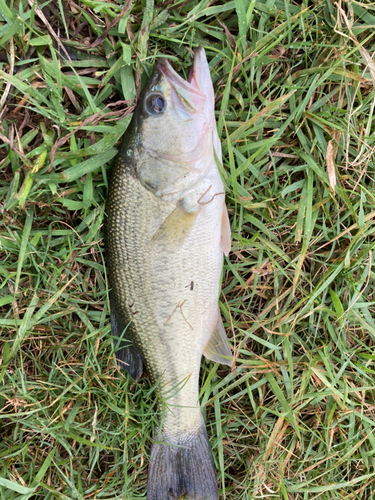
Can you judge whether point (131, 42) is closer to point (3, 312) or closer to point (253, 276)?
point (253, 276)

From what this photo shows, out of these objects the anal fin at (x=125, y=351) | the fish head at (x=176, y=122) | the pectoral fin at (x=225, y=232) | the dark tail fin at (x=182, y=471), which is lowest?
Result: the dark tail fin at (x=182, y=471)

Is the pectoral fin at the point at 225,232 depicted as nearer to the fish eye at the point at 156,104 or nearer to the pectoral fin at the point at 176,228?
the pectoral fin at the point at 176,228

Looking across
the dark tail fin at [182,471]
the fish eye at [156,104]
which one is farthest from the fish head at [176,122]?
the dark tail fin at [182,471]

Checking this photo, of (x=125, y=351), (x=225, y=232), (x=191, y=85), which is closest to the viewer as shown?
(x=191, y=85)

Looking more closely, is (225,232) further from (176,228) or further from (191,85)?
(191,85)

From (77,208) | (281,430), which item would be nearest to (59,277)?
(77,208)

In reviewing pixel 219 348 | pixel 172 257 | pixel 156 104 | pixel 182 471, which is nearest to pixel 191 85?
pixel 156 104

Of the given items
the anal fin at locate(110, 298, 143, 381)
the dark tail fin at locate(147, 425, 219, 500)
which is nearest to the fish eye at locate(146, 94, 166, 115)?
the anal fin at locate(110, 298, 143, 381)
